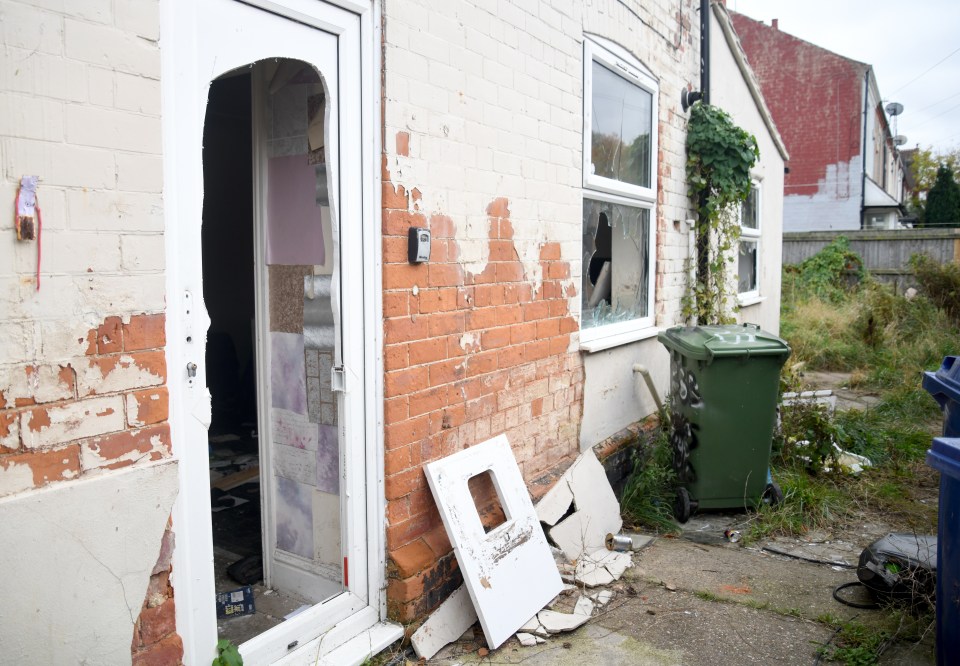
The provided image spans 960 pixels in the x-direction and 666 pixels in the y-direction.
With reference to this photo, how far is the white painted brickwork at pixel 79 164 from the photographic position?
1815 millimetres

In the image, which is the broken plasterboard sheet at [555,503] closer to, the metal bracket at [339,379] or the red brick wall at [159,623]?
the metal bracket at [339,379]

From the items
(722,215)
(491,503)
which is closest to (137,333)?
(491,503)

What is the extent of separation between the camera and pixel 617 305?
5.67m

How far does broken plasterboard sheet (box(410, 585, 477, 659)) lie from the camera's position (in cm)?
302

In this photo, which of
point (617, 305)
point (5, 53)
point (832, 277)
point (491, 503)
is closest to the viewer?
point (5, 53)

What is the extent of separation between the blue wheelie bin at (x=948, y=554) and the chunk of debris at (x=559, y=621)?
1.41 metres

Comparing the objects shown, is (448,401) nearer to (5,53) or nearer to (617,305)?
(5,53)

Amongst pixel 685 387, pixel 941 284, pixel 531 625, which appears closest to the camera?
pixel 531 625

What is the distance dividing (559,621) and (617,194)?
9.93ft

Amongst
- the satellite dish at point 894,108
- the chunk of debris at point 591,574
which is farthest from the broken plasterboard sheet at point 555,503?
the satellite dish at point 894,108

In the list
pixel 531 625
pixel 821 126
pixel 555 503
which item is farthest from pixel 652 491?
pixel 821 126

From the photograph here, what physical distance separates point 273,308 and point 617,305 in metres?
3.03

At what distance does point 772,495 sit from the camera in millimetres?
4898

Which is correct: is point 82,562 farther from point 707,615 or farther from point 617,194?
point 617,194
